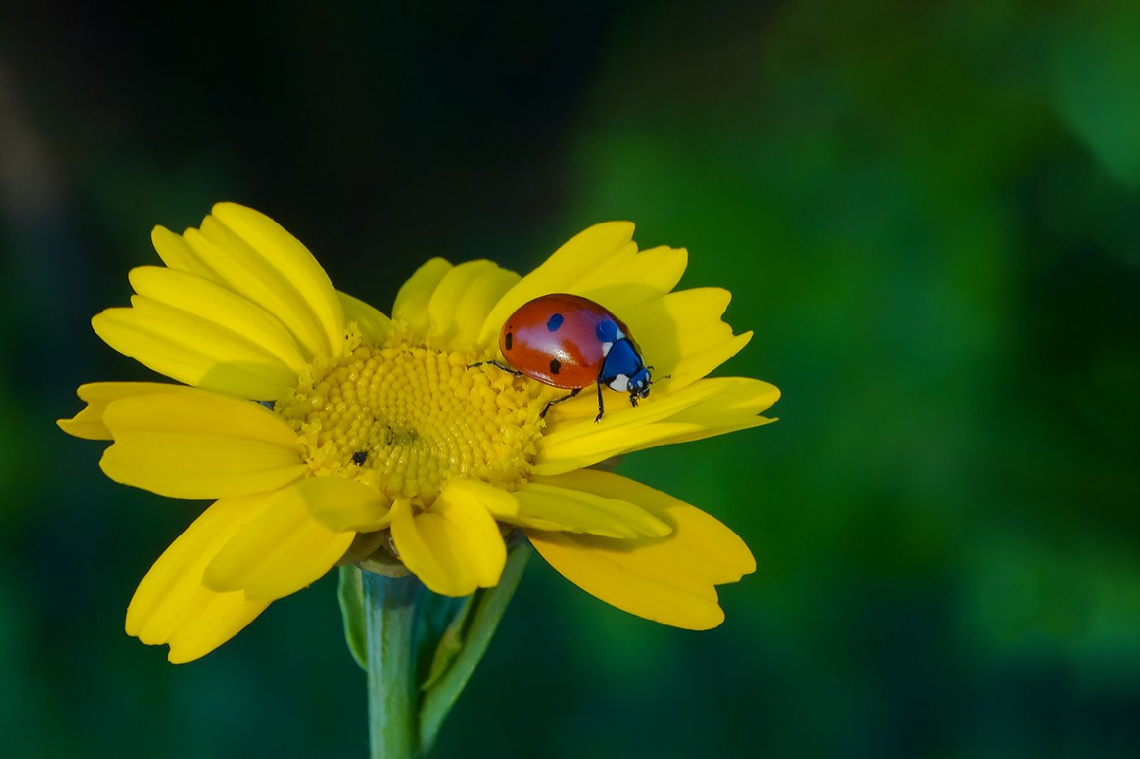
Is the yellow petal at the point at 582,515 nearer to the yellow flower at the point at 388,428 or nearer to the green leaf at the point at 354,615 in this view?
the yellow flower at the point at 388,428

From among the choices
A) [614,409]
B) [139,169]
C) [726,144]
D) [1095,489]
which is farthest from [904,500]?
[139,169]

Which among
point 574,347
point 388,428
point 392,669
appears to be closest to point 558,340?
point 574,347

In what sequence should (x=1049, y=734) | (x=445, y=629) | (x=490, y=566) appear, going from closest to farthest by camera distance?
(x=490, y=566)
(x=445, y=629)
(x=1049, y=734)

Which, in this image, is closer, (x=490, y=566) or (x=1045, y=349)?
(x=490, y=566)

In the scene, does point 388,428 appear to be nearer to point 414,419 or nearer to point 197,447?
point 414,419

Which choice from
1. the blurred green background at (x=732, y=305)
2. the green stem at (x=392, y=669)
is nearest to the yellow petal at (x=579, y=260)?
the green stem at (x=392, y=669)

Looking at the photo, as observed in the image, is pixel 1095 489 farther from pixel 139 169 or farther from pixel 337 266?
pixel 139 169
